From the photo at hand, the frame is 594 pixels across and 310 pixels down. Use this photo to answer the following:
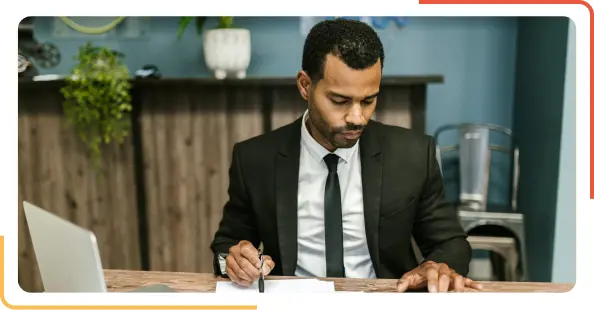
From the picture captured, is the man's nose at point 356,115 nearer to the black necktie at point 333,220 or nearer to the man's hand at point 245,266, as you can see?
the black necktie at point 333,220

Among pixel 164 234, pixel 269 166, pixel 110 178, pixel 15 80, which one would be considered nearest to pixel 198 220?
pixel 164 234

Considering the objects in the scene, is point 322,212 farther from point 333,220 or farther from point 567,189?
point 567,189

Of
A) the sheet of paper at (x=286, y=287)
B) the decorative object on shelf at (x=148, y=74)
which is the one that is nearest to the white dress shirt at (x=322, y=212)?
the sheet of paper at (x=286, y=287)

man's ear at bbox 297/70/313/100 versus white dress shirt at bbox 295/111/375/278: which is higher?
man's ear at bbox 297/70/313/100

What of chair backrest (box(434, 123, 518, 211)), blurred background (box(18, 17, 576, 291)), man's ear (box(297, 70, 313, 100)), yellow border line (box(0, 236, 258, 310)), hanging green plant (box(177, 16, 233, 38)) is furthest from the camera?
chair backrest (box(434, 123, 518, 211))

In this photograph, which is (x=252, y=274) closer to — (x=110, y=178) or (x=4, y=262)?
(x=4, y=262)

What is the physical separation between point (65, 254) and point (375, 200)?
0.88m

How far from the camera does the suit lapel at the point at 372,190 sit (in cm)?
166

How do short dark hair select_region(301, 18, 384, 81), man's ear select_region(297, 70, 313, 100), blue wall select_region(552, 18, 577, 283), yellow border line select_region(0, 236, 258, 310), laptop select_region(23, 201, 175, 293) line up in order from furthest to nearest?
blue wall select_region(552, 18, 577, 283) < man's ear select_region(297, 70, 313, 100) < short dark hair select_region(301, 18, 384, 81) < yellow border line select_region(0, 236, 258, 310) < laptop select_region(23, 201, 175, 293)

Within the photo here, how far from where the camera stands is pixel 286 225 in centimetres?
166

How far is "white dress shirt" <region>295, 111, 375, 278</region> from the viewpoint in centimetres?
168

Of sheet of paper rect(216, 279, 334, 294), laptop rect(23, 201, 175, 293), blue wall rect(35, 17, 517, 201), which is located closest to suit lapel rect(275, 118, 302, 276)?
sheet of paper rect(216, 279, 334, 294)

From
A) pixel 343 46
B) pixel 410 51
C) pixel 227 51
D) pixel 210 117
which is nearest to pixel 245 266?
pixel 343 46

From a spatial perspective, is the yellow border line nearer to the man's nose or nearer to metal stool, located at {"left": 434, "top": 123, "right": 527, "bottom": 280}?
the man's nose
